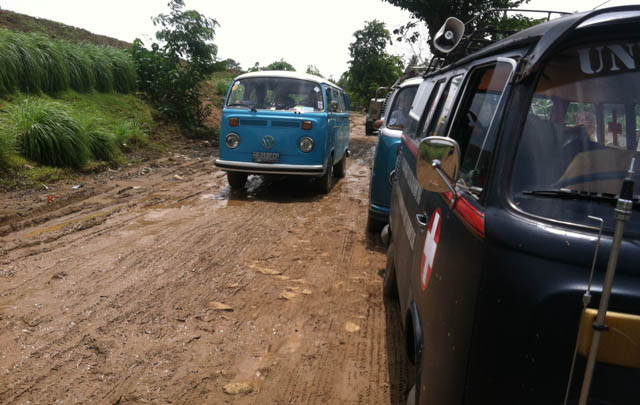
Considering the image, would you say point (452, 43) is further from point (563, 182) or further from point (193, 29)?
point (193, 29)

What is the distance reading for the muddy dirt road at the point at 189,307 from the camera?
119 inches

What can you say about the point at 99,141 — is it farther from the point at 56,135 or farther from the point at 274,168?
the point at 274,168

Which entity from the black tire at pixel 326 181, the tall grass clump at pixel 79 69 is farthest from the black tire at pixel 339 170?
the tall grass clump at pixel 79 69

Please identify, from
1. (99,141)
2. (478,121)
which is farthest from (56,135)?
(478,121)

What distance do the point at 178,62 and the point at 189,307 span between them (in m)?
13.5

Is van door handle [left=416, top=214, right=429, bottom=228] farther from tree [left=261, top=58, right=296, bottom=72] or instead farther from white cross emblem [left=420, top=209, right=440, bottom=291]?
tree [left=261, top=58, right=296, bottom=72]

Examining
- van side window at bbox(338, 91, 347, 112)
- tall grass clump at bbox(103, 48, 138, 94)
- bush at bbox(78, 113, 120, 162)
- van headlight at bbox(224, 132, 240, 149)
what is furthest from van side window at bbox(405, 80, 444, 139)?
tall grass clump at bbox(103, 48, 138, 94)

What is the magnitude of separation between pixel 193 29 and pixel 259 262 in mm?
12072

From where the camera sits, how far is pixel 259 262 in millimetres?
5191

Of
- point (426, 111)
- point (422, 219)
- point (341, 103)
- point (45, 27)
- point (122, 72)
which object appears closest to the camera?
point (422, 219)

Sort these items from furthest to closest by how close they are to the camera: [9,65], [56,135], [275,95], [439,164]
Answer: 1. [9,65]
2. [56,135]
3. [275,95]
4. [439,164]

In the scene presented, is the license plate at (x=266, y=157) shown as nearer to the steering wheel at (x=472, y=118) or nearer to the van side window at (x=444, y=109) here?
the van side window at (x=444, y=109)

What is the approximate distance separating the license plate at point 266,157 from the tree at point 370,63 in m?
22.7

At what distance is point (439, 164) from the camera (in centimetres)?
192
